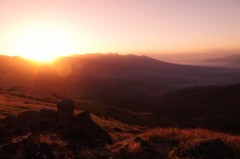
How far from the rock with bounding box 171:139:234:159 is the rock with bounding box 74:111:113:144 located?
4684 mm

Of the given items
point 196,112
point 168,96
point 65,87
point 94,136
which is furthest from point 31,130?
point 65,87

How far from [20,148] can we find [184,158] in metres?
4.83

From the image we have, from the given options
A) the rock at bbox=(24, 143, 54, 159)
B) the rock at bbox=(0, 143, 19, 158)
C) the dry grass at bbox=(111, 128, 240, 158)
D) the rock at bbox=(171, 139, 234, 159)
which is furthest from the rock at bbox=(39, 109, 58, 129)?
the rock at bbox=(171, 139, 234, 159)

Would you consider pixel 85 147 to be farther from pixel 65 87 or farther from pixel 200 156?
pixel 65 87

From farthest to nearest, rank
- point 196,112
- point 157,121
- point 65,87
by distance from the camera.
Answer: point 65,87
point 196,112
point 157,121

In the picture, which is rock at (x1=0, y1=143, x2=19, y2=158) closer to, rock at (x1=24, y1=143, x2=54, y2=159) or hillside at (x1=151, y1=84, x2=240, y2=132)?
rock at (x1=24, y1=143, x2=54, y2=159)

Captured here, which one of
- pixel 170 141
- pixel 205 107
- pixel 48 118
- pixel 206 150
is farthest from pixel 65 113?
pixel 205 107

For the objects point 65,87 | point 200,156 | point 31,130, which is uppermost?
point 200,156

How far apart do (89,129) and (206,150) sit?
626cm

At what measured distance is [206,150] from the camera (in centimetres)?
853

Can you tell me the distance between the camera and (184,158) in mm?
8430

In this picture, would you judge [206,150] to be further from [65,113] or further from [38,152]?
[65,113]

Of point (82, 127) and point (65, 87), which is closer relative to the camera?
point (82, 127)

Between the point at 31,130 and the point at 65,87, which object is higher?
the point at 31,130
